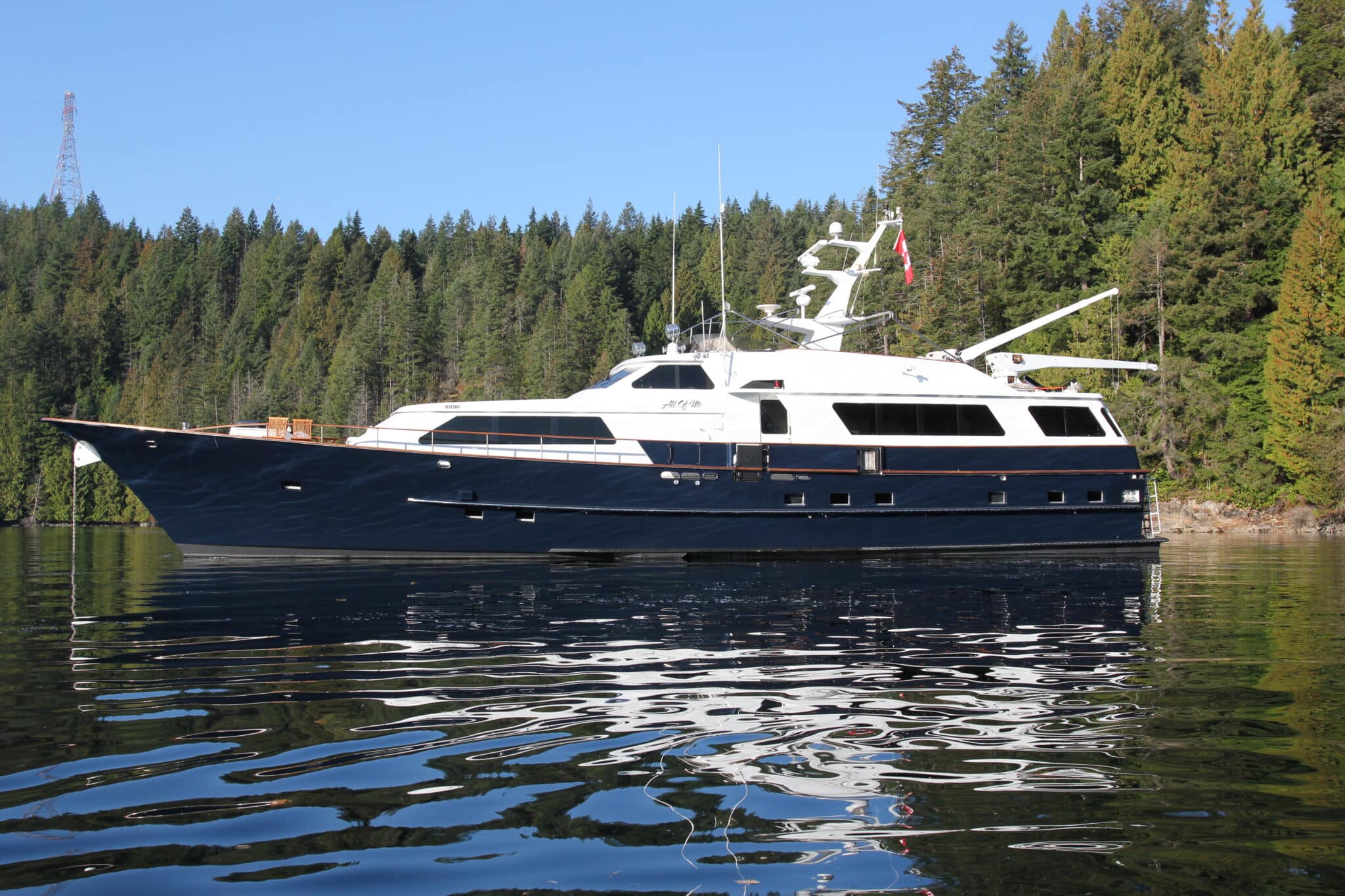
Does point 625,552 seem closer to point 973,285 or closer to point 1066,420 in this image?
point 1066,420

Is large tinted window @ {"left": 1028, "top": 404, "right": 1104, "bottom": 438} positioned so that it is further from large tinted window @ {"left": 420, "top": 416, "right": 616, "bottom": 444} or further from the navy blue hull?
large tinted window @ {"left": 420, "top": 416, "right": 616, "bottom": 444}

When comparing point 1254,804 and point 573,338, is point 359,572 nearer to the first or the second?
point 1254,804

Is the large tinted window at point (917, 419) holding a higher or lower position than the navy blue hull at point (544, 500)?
higher

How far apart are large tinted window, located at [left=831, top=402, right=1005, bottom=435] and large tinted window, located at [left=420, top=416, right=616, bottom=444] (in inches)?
171

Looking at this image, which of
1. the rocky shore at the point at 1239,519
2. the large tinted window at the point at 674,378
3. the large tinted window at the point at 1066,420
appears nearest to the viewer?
the large tinted window at the point at 674,378

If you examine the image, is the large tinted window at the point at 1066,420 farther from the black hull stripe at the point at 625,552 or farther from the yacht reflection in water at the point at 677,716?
the yacht reflection in water at the point at 677,716

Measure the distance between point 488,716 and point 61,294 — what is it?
12112 cm

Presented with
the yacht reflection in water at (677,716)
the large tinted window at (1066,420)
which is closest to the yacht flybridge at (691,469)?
the large tinted window at (1066,420)

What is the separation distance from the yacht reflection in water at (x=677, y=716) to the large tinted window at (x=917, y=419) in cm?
679

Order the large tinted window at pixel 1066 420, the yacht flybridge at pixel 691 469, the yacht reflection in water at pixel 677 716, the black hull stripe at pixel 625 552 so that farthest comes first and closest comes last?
1. the large tinted window at pixel 1066 420
2. the black hull stripe at pixel 625 552
3. the yacht flybridge at pixel 691 469
4. the yacht reflection in water at pixel 677 716

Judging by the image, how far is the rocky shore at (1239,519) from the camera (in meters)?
33.9

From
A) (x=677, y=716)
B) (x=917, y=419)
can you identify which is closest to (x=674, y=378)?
(x=917, y=419)

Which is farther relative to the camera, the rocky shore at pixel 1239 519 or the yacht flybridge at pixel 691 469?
the rocky shore at pixel 1239 519

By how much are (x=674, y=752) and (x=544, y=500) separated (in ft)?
40.7
